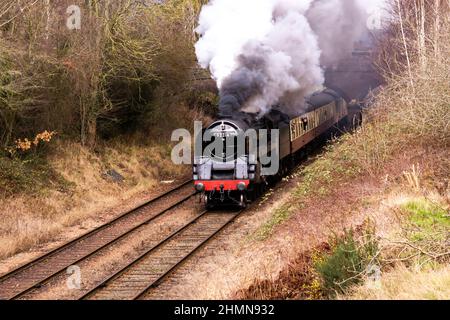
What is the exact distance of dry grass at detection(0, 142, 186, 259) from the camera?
14560mm

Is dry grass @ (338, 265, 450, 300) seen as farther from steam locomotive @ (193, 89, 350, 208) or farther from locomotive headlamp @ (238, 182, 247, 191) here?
steam locomotive @ (193, 89, 350, 208)

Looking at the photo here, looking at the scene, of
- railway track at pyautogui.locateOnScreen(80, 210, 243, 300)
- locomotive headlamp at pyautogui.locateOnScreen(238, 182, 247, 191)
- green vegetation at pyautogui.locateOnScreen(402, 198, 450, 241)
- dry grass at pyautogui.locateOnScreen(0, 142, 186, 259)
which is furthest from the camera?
locomotive headlamp at pyautogui.locateOnScreen(238, 182, 247, 191)

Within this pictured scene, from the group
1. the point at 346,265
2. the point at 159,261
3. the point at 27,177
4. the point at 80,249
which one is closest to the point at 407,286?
the point at 346,265

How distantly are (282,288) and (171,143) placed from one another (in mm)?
18064

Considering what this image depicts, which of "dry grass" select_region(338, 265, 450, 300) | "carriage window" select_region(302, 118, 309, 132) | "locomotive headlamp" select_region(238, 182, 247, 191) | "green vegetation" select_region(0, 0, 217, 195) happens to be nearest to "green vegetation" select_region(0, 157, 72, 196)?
"green vegetation" select_region(0, 0, 217, 195)

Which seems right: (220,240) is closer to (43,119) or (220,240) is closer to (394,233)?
(394,233)

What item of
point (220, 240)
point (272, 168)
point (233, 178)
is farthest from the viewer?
point (272, 168)

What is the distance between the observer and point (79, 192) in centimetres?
1847

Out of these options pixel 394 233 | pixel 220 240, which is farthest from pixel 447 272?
pixel 220 240

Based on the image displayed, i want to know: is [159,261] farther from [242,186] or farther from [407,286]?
[407,286]

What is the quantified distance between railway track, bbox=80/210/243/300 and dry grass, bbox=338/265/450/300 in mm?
4202

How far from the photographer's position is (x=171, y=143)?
1041 inches

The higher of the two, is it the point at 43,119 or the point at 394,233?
the point at 43,119

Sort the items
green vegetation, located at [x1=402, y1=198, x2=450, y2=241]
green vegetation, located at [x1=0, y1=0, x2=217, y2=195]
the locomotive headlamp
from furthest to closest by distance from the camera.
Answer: green vegetation, located at [x1=0, y1=0, x2=217, y2=195] < the locomotive headlamp < green vegetation, located at [x1=402, y1=198, x2=450, y2=241]
